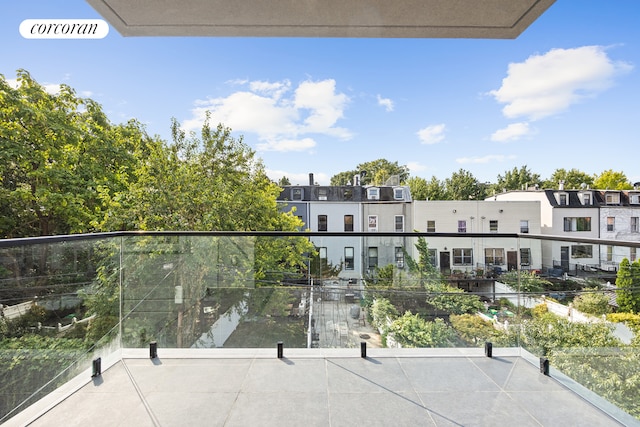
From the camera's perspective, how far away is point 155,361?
7.78ft

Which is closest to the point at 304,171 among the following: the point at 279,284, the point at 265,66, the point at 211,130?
the point at 265,66

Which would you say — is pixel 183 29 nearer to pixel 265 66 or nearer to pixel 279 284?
pixel 279 284

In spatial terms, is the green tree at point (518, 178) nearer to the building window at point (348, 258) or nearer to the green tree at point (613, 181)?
the green tree at point (613, 181)

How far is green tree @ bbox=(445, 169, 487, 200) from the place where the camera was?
29828 mm

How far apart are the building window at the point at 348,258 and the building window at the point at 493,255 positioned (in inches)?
44.5

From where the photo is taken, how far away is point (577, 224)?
61.3 ft

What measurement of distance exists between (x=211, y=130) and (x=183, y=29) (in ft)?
31.3

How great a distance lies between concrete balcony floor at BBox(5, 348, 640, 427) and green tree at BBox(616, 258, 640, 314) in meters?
0.65

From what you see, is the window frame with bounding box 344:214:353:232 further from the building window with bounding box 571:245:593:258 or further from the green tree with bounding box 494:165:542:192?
the green tree with bounding box 494:165:542:192

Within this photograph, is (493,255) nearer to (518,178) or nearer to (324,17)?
(324,17)

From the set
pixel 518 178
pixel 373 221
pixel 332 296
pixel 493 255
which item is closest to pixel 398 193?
pixel 373 221

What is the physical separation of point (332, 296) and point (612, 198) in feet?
78.5

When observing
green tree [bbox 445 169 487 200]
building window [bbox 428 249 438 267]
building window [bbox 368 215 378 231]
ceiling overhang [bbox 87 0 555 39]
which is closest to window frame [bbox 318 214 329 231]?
building window [bbox 368 215 378 231]

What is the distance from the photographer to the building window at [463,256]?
8.32ft
